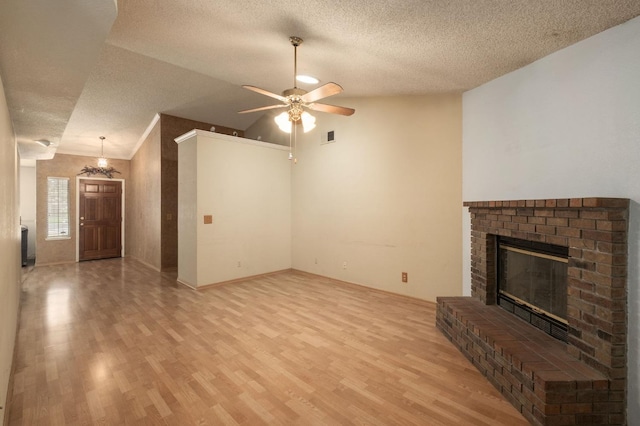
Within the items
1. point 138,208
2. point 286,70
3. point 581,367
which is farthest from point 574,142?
point 138,208

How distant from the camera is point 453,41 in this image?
242 centimetres

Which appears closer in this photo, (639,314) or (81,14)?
(81,14)

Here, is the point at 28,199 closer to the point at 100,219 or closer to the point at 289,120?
the point at 100,219

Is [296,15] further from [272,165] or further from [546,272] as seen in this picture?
[272,165]

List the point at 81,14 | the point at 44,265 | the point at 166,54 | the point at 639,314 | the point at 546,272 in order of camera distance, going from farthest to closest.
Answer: the point at 44,265 → the point at 166,54 → the point at 546,272 → the point at 639,314 → the point at 81,14

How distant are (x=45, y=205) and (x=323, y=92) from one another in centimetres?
846

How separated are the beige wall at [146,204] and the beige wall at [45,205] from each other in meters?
1.21

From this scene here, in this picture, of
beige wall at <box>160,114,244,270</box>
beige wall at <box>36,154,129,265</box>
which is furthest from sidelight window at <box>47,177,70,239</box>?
beige wall at <box>160,114,244,270</box>

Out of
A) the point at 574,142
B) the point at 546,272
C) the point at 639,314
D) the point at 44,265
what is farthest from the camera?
the point at 44,265

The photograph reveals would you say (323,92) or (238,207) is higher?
(323,92)

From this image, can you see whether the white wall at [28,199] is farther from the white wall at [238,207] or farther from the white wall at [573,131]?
the white wall at [573,131]

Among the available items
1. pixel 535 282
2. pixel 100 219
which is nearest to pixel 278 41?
pixel 535 282

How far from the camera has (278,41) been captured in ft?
9.50

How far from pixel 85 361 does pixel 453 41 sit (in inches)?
169
